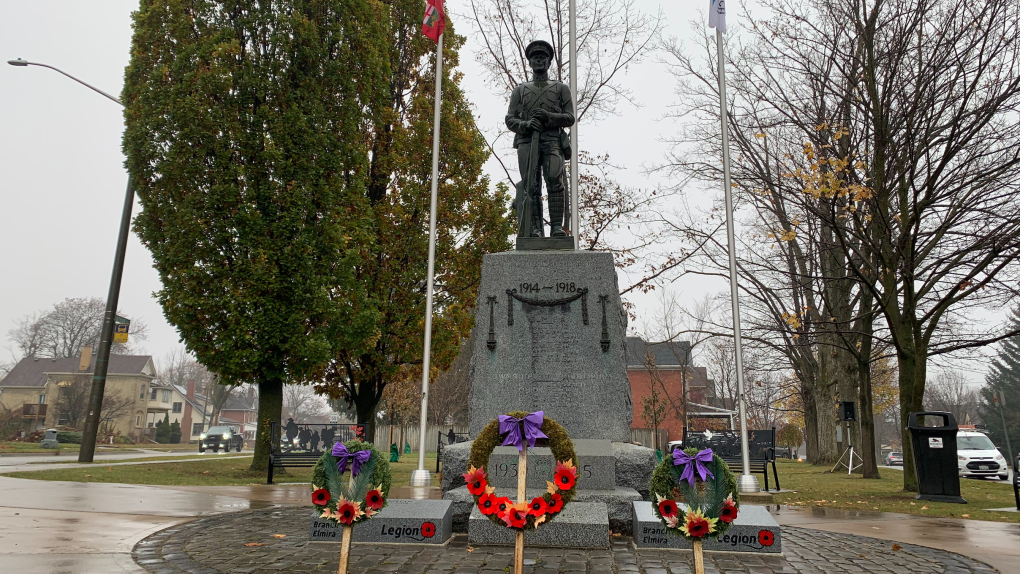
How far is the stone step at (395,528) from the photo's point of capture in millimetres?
5953

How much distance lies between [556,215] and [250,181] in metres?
9.15

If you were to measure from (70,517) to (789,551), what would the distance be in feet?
24.5

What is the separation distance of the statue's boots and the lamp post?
43.9 feet

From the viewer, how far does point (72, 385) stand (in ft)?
154

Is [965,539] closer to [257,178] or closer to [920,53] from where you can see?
[920,53]

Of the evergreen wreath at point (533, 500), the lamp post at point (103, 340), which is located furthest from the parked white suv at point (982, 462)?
the lamp post at point (103, 340)

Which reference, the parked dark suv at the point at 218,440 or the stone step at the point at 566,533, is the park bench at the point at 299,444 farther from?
the parked dark suv at the point at 218,440

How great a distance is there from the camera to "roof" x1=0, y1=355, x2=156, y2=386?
5753 centimetres

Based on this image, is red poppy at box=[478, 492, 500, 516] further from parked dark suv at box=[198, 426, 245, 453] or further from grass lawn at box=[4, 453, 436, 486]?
parked dark suv at box=[198, 426, 245, 453]

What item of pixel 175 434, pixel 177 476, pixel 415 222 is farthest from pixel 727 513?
pixel 175 434

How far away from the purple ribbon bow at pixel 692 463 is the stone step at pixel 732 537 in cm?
176

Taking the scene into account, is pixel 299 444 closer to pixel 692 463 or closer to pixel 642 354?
pixel 692 463

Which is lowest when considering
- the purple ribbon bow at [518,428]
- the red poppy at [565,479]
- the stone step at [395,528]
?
the stone step at [395,528]

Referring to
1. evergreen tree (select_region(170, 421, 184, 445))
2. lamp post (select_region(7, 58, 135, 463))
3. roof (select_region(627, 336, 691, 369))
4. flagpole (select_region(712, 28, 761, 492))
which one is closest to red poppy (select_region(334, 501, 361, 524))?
A: flagpole (select_region(712, 28, 761, 492))
